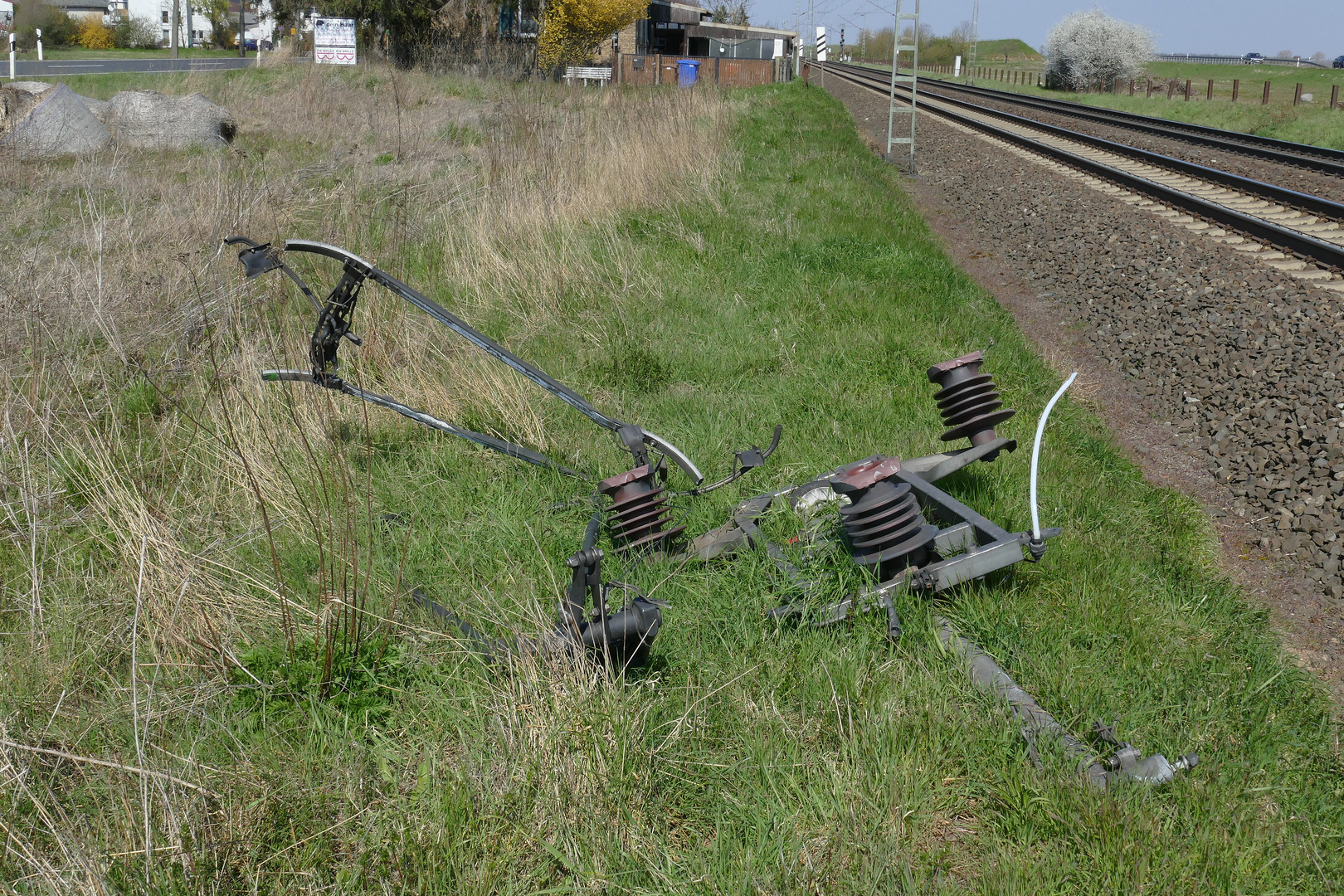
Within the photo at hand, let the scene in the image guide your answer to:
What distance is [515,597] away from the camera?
322 cm

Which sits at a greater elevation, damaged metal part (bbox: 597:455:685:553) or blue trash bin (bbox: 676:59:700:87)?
blue trash bin (bbox: 676:59:700:87)

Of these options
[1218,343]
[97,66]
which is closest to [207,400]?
[1218,343]

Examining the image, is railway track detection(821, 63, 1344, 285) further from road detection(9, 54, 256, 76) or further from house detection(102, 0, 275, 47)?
house detection(102, 0, 275, 47)

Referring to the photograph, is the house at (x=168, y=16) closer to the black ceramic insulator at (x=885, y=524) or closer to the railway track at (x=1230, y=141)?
the railway track at (x=1230, y=141)

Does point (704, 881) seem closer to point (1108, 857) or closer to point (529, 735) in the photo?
point (529, 735)

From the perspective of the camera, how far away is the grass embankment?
2.17m

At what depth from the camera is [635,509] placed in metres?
3.41

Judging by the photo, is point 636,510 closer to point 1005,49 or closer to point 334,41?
point 334,41

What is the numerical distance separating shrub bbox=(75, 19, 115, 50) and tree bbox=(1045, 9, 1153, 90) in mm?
70586

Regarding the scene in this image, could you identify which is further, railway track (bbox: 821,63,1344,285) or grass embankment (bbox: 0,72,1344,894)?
railway track (bbox: 821,63,1344,285)

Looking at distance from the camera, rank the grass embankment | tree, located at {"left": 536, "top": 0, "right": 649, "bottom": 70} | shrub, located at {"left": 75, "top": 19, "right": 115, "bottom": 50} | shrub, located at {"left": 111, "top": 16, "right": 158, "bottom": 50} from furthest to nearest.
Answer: shrub, located at {"left": 111, "top": 16, "right": 158, "bottom": 50} < shrub, located at {"left": 75, "top": 19, "right": 115, "bottom": 50} < tree, located at {"left": 536, "top": 0, "right": 649, "bottom": 70} < the grass embankment

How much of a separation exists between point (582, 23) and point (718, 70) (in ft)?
23.8

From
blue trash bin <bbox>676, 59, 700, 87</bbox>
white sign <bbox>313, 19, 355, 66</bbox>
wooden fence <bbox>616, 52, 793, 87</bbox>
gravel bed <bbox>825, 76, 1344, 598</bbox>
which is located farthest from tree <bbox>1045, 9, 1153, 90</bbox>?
gravel bed <bbox>825, 76, 1344, 598</bbox>

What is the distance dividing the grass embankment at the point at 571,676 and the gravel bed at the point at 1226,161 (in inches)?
441
